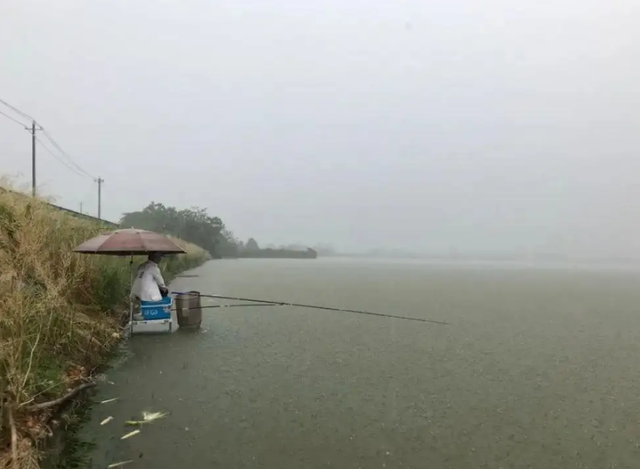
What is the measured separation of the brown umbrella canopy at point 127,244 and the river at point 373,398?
55.6 inches

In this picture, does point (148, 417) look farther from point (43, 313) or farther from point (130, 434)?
point (43, 313)

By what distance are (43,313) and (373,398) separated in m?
3.36

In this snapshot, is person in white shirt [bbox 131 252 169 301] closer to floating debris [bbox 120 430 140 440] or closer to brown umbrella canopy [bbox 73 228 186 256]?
brown umbrella canopy [bbox 73 228 186 256]

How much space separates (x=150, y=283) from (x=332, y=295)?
1063cm

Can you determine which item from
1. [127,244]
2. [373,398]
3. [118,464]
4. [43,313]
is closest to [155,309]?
[127,244]

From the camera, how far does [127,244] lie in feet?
24.2

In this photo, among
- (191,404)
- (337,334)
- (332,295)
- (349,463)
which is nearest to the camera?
(349,463)

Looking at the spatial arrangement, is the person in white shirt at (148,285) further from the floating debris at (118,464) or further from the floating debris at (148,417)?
the floating debris at (118,464)

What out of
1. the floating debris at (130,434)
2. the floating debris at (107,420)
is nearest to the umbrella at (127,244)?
the floating debris at (107,420)

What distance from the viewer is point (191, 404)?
16.3 ft

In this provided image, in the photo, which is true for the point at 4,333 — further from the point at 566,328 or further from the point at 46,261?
the point at 566,328

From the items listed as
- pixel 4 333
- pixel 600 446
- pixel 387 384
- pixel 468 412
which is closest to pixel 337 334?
pixel 387 384

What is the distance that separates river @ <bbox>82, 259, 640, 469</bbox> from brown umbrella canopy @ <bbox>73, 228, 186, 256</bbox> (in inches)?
55.6

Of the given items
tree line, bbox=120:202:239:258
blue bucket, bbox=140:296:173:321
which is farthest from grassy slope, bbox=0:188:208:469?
tree line, bbox=120:202:239:258
